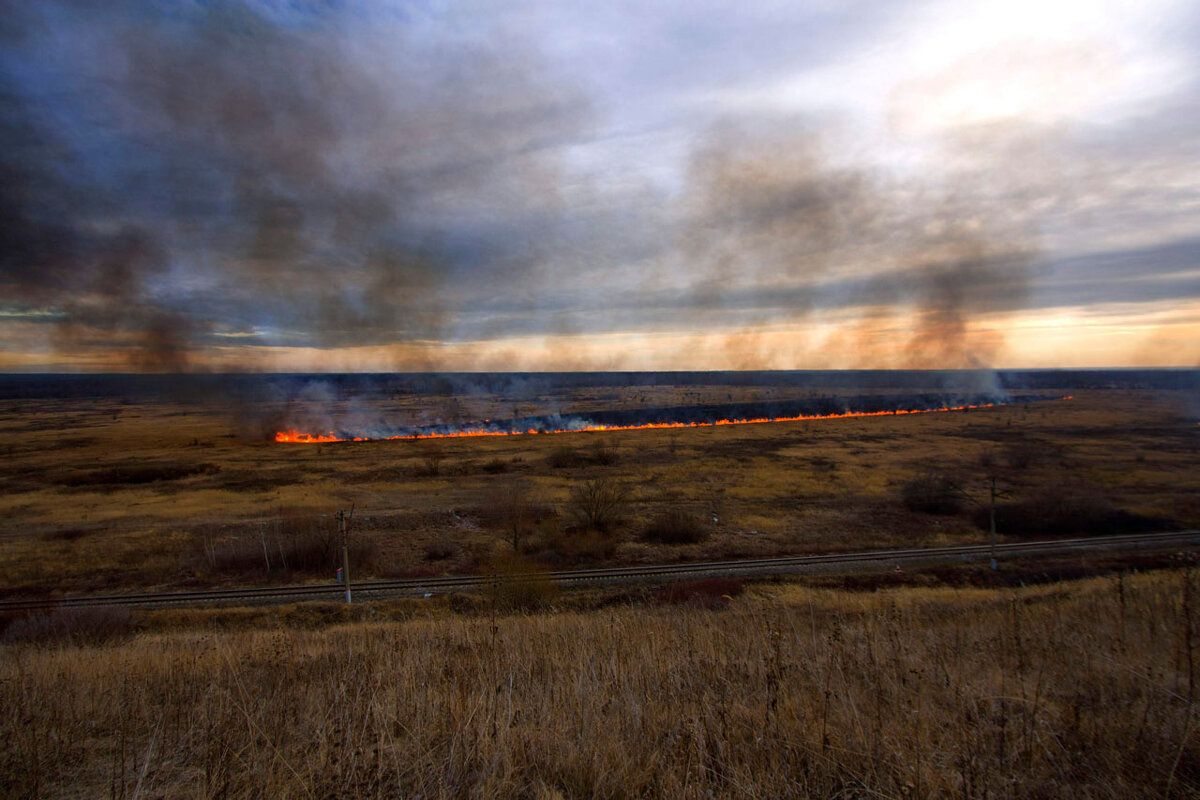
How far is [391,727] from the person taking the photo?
437 cm

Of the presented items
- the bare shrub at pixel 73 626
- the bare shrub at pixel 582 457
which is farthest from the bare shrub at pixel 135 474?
the bare shrub at pixel 73 626

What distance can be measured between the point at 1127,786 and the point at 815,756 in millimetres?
1879

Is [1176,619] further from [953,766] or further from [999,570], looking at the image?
[999,570]

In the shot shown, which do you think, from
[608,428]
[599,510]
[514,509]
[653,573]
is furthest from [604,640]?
[608,428]

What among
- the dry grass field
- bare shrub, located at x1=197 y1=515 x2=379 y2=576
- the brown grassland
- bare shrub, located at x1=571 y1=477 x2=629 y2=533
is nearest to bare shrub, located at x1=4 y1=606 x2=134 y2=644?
the brown grassland

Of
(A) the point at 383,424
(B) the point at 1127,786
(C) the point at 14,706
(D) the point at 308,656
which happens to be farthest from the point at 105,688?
(A) the point at 383,424

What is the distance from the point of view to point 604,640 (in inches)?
304

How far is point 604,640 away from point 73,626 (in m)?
21.8

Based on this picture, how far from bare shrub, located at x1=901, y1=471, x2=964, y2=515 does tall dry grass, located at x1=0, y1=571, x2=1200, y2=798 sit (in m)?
37.4

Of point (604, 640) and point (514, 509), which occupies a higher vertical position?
point (604, 640)

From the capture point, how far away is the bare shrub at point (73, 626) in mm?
17150

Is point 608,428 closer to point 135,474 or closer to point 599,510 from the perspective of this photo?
point 599,510

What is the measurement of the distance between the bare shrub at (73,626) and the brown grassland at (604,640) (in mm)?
143

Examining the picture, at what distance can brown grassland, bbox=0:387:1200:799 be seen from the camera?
3729 millimetres
